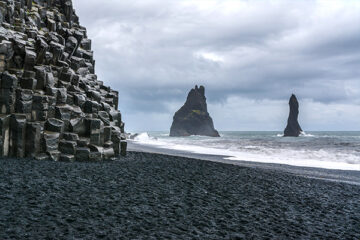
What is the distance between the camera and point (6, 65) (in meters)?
21.8

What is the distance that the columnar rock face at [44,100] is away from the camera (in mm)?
20906

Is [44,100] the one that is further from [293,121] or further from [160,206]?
[293,121]

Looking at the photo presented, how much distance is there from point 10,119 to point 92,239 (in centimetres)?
1632

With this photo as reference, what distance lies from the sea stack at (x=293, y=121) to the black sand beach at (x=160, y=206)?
167802 mm

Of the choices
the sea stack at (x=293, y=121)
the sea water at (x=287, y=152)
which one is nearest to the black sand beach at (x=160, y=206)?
the sea water at (x=287, y=152)

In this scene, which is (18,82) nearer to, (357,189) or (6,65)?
(6,65)

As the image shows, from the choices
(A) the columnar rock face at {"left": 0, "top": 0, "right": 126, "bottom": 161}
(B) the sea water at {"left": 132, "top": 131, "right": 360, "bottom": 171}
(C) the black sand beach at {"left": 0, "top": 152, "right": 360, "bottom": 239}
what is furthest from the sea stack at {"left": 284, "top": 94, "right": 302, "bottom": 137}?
(C) the black sand beach at {"left": 0, "top": 152, "right": 360, "bottom": 239}

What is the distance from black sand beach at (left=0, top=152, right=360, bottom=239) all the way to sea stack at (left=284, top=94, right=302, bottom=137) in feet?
551

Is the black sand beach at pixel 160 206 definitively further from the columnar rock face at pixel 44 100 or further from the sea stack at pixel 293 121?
the sea stack at pixel 293 121

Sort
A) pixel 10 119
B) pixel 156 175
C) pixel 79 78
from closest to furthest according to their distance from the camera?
1. pixel 156 175
2. pixel 10 119
3. pixel 79 78

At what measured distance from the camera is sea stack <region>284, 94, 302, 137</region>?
579 ft

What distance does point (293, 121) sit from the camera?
7116 inches

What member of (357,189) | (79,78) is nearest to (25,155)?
(79,78)

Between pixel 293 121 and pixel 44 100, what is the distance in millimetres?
176483
